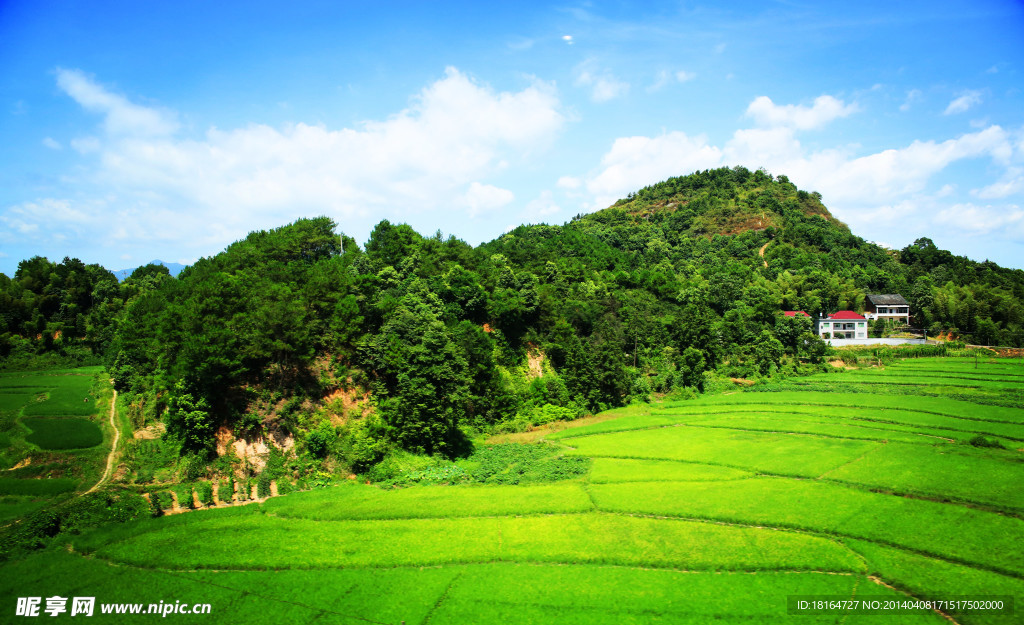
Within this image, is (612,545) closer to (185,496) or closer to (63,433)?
(185,496)

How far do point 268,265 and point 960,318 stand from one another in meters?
111

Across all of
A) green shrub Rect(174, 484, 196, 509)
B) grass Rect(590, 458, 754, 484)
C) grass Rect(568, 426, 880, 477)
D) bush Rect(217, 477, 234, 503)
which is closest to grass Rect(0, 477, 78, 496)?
green shrub Rect(174, 484, 196, 509)

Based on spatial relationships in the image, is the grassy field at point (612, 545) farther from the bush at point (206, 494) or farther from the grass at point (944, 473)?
the bush at point (206, 494)

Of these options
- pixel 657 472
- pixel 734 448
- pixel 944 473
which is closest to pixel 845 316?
pixel 734 448

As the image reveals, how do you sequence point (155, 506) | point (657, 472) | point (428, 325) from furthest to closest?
1. point (428, 325)
2. point (657, 472)
3. point (155, 506)

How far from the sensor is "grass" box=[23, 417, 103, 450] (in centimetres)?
3684

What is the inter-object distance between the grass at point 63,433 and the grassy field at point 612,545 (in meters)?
9.30

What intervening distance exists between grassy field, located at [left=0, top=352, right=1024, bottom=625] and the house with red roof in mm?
52719

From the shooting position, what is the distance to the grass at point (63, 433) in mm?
36844

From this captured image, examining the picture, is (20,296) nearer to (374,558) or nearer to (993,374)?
(374,558)

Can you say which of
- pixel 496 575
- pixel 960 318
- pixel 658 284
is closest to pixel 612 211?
pixel 658 284

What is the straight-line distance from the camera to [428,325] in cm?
4381

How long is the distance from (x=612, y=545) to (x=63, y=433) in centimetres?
4322

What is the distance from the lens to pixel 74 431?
131 ft
